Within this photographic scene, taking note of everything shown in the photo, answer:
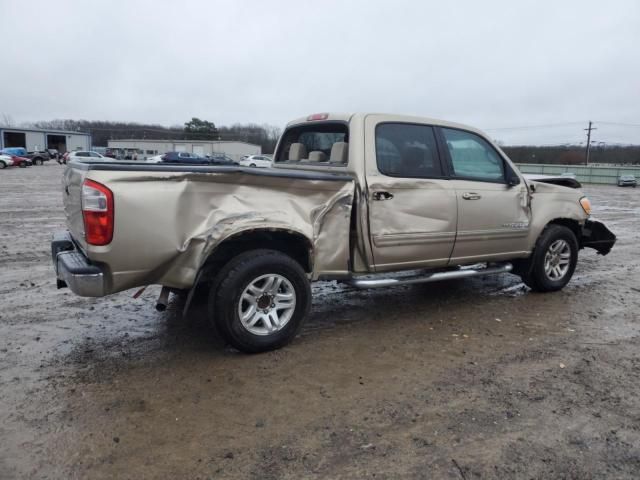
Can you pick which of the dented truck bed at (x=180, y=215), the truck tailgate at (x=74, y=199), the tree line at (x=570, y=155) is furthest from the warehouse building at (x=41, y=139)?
the dented truck bed at (x=180, y=215)

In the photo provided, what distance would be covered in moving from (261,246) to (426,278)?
176 cm

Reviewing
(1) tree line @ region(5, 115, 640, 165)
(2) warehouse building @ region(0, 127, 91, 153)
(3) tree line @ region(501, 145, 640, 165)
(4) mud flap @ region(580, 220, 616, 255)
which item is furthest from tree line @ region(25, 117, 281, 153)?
(4) mud flap @ region(580, 220, 616, 255)

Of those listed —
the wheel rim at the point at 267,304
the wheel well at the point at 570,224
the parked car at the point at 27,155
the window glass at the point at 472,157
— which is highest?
the parked car at the point at 27,155

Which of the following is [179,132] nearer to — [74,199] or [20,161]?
[20,161]

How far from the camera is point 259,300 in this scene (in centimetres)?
407

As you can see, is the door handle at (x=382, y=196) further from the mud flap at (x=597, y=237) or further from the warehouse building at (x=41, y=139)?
the warehouse building at (x=41, y=139)

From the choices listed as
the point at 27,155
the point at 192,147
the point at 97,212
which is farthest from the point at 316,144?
the point at 192,147

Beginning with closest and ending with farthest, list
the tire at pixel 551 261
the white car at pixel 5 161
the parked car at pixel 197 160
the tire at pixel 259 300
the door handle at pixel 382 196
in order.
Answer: the tire at pixel 259 300 → the door handle at pixel 382 196 → the parked car at pixel 197 160 → the tire at pixel 551 261 → the white car at pixel 5 161

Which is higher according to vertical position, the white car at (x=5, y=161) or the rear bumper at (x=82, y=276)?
the white car at (x=5, y=161)

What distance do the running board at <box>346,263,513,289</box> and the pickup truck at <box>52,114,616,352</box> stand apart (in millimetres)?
17

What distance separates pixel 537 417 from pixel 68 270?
3.37 m

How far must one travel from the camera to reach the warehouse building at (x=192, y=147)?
83188 mm

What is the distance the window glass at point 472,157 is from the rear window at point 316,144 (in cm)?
113

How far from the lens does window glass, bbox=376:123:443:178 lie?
4695 millimetres
